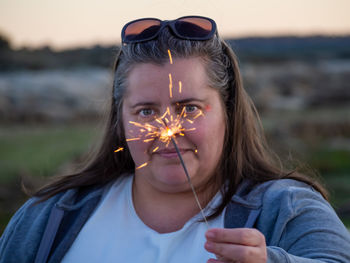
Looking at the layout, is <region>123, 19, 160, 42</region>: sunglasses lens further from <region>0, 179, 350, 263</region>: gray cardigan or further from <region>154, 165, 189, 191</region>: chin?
<region>0, 179, 350, 263</region>: gray cardigan

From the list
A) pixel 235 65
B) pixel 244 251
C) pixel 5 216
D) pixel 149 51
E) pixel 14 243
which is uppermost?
pixel 149 51

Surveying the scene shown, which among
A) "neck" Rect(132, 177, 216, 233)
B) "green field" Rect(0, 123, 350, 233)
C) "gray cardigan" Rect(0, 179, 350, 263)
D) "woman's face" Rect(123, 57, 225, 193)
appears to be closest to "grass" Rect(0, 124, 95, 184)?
"green field" Rect(0, 123, 350, 233)

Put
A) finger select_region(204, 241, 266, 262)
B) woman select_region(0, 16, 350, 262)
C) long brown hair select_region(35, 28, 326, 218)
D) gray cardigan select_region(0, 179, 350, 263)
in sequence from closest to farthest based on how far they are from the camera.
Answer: finger select_region(204, 241, 266, 262) < gray cardigan select_region(0, 179, 350, 263) < woman select_region(0, 16, 350, 262) < long brown hair select_region(35, 28, 326, 218)

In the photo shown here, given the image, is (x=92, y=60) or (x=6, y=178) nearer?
(x=6, y=178)

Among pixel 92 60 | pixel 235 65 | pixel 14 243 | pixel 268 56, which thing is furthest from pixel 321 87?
pixel 14 243

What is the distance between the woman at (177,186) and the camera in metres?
1.98

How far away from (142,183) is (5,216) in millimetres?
3098

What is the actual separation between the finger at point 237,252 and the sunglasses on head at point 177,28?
116 centimetres

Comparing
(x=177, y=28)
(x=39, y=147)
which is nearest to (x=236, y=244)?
(x=177, y=28)

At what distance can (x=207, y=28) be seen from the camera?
2.21 metres

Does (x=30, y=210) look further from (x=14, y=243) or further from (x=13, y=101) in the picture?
(x=13, y=101)

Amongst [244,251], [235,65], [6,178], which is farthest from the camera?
[6,178]

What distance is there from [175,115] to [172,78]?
19 centimetres

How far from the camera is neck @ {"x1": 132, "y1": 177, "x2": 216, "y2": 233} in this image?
221 cm
